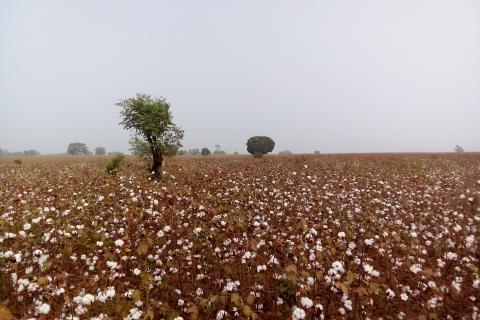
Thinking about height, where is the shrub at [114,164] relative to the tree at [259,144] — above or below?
below

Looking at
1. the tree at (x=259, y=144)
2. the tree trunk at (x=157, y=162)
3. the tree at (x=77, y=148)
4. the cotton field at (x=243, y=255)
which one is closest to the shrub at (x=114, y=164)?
the tree trunk at (x=157, y=162)

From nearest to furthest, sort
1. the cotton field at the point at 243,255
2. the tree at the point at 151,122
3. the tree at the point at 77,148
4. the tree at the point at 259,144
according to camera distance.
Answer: the cotton field at the point at 243,255, the tree at the point at 151,122, the tree at the point at 259,144, the tree at the point at 77,148

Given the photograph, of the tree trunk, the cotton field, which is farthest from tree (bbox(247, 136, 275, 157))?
the cotton field

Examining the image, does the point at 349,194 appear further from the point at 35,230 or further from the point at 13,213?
the point at 13,213

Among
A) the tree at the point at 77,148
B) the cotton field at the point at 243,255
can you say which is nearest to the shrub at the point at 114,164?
the cotton field at the point at 243,255

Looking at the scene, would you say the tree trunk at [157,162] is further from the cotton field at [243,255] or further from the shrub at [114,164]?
the cotton field at [243,255]

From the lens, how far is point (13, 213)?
10.1 metres

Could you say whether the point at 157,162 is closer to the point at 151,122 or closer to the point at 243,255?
the point at 151,122

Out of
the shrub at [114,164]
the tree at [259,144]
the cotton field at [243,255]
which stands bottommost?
the cotton field at [243,255]

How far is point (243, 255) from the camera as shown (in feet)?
24.0

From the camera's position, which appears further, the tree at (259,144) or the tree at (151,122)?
the tree at (259,144)

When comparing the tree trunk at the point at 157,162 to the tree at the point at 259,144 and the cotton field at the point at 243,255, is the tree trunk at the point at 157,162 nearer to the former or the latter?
the cotton field at the point at 243,255

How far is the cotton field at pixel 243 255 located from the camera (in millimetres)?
5203

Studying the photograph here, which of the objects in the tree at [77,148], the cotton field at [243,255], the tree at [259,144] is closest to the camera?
the cotton field at [243,255]
